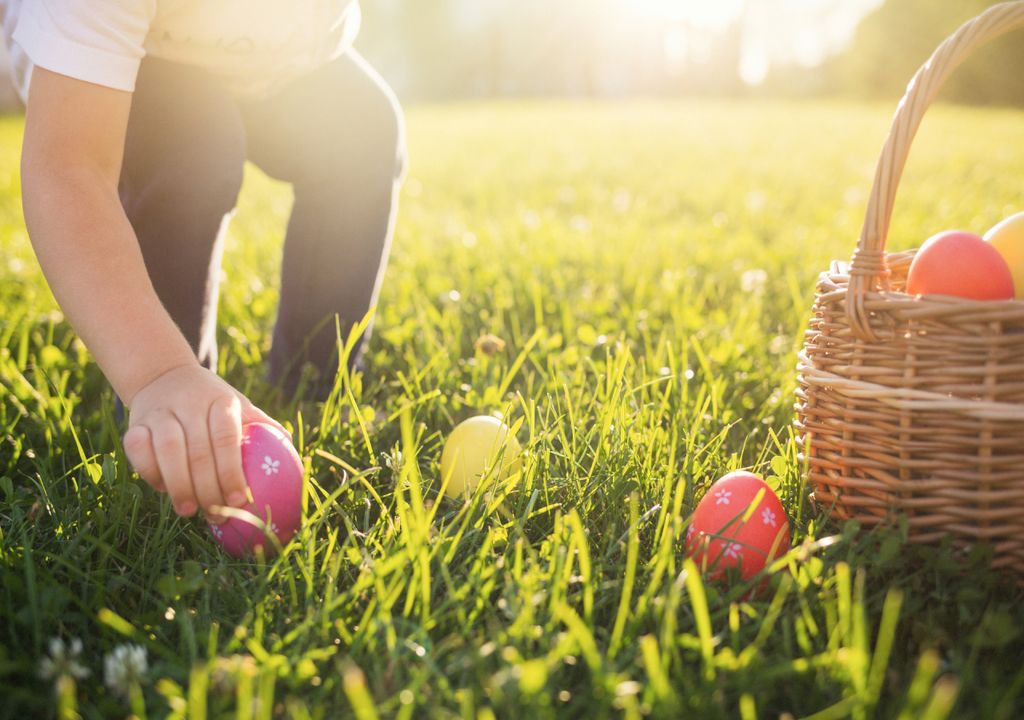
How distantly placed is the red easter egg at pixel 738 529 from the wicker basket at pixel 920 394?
13 centimetres

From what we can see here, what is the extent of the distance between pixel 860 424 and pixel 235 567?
100cm

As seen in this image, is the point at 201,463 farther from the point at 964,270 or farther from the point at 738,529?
the point at 964,270

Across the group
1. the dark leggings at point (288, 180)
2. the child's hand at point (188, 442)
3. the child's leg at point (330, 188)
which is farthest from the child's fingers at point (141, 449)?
the child's leg at point (330, 188)

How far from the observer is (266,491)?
126 centimetres

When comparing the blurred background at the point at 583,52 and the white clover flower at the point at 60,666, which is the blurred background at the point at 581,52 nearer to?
the blurred background at the point at 583,52

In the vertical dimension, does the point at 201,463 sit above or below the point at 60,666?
above

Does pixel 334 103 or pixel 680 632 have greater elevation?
pixel 334 103

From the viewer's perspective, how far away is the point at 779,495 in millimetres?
1464

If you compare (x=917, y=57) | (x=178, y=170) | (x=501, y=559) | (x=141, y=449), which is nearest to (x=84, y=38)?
(x=178, y=170)

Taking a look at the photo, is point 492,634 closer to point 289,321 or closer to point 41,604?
point 41,604

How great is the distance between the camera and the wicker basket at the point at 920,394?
1.16m

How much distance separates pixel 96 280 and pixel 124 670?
0.54 m

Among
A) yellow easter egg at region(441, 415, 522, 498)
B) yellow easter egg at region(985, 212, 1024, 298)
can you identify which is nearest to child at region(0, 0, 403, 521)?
yellow easter egg at region(441, 415, 522, 498)

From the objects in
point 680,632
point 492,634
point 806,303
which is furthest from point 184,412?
point 806,303
